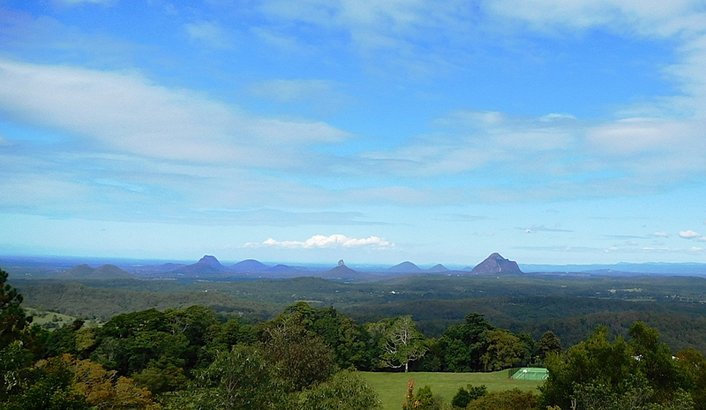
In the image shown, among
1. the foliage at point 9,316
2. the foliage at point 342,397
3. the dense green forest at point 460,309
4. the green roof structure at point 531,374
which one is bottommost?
the dense green forest at point 460,309

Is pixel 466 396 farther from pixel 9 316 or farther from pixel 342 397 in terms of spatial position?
pixel 9 316

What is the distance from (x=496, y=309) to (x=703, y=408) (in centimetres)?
9620

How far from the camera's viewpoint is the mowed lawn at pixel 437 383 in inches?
1210

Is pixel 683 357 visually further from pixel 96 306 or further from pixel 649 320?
pixel 96 306

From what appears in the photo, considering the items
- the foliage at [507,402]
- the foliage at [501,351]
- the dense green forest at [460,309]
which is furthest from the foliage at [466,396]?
Result: the dense green forest at [460,309]

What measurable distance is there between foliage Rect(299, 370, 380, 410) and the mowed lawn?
12873 mm

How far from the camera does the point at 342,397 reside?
51.6 feet

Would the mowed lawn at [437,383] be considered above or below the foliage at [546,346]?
below

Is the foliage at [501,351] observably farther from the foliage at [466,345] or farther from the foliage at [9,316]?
the foliage at [9,316]

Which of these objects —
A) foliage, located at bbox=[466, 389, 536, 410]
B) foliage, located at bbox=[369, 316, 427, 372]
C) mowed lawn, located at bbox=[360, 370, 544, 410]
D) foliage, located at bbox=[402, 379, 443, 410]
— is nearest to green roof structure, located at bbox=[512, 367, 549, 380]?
mowed lawn, located at bbox=[360, 370, 544, 410]

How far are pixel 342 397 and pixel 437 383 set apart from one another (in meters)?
20.7

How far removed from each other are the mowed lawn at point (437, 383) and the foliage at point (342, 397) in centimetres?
1287

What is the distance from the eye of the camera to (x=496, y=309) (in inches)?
4513

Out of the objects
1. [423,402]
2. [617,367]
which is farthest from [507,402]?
[617,367]
